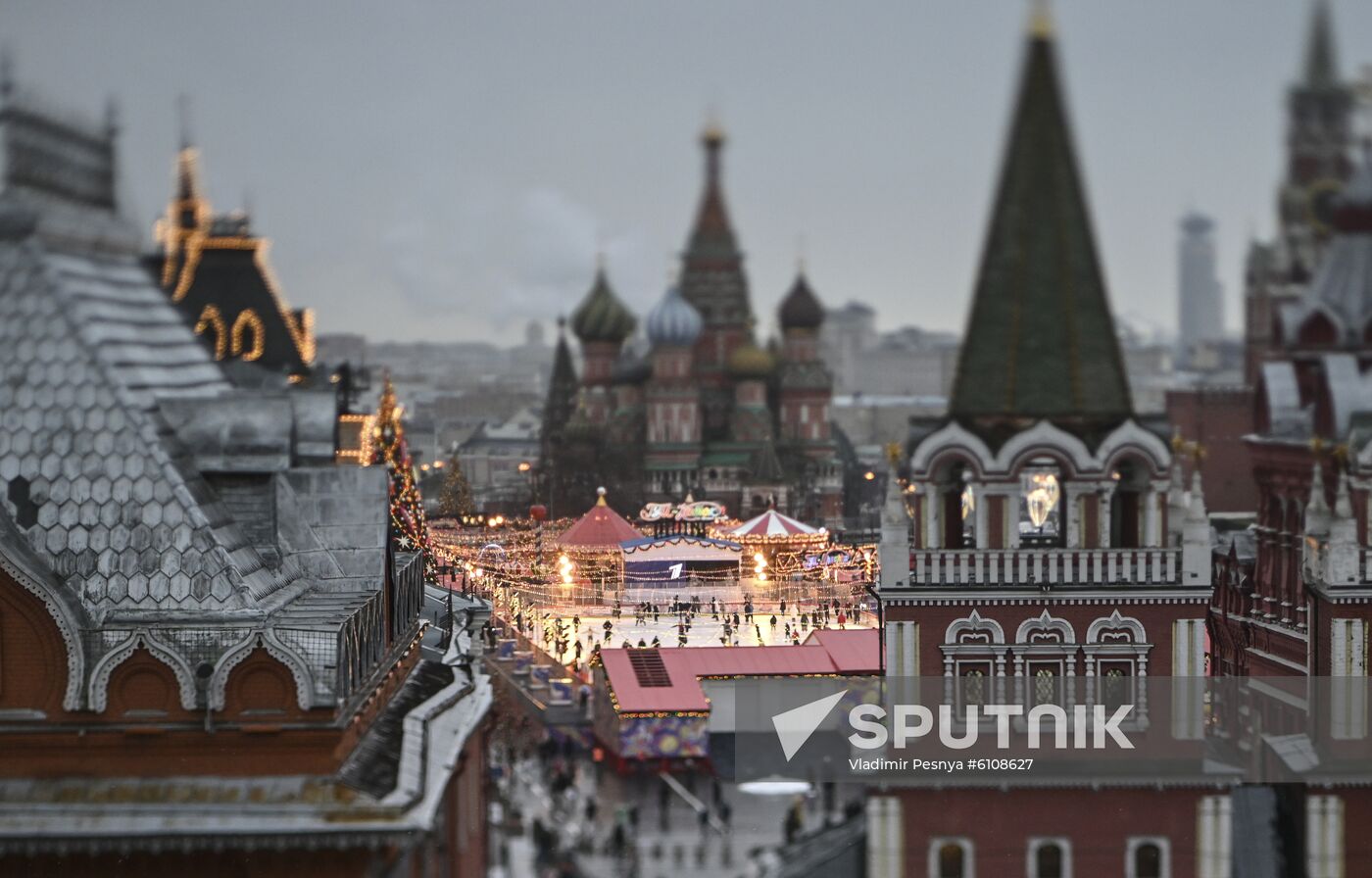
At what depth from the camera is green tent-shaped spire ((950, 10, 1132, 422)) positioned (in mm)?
16594

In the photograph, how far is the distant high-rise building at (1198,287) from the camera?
27.2 m

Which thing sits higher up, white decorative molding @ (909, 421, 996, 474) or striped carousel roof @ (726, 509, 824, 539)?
white decorative molding @ (909, 421, 996, 474)

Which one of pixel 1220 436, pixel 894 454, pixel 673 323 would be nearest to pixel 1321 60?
pixel 894 454

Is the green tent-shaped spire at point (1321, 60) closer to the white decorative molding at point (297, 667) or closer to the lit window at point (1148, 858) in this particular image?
the lit window at point (1148, 858)

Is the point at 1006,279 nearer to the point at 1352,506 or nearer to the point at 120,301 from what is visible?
the point at 1352,506

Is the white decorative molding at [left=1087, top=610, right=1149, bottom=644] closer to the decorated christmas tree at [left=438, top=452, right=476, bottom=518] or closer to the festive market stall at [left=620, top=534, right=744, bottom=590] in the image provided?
the festive market stall at [left=620, top=534, right=744, bottom=590]

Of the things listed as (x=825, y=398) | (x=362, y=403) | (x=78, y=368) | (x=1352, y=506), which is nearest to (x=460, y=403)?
(x=362, y=403)

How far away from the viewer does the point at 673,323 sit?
47.2 m

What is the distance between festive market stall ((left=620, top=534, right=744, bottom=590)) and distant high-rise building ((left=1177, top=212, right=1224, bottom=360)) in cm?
659

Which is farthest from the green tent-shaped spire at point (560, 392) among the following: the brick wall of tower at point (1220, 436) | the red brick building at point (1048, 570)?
the red brick building at point (1048, 570)

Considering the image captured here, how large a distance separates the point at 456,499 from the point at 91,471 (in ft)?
44.9

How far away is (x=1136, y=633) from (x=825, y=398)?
105ft

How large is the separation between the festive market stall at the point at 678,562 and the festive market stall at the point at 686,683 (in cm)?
358

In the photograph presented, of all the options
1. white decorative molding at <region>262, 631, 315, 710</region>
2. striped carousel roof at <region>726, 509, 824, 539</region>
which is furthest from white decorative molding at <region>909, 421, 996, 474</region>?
striped carousel roof at <region>726, 509, 824, 539</region>
